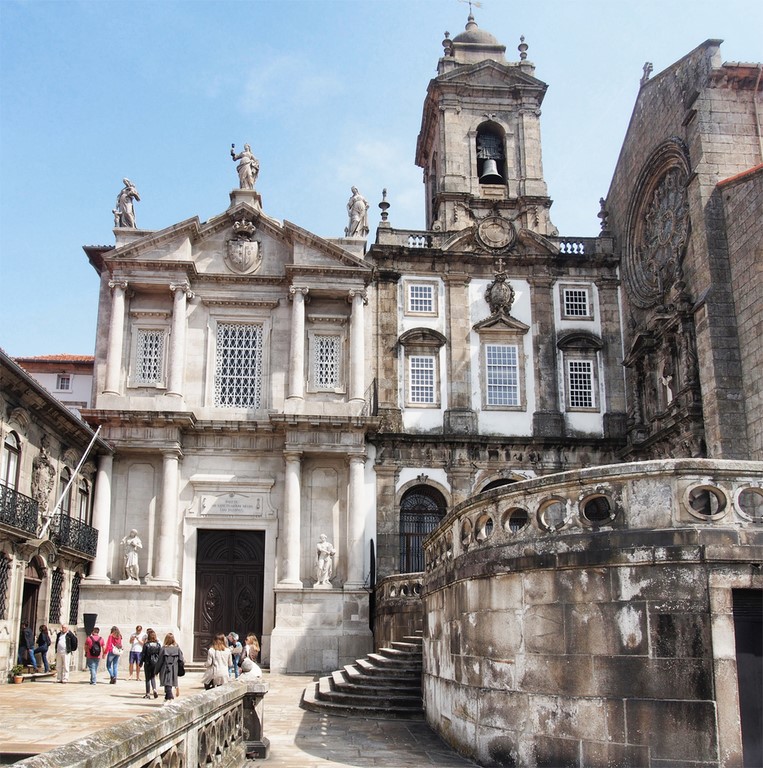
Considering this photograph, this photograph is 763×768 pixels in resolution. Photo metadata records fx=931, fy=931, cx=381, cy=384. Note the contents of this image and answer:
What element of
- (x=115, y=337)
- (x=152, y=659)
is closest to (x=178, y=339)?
(x=115, y=337)

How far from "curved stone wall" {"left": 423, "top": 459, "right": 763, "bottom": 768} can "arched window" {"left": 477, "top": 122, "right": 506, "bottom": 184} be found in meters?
22.9

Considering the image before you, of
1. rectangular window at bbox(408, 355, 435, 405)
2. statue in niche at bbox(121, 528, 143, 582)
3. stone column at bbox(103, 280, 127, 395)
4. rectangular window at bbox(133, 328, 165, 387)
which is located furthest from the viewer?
rectangular window at bbox(408, 355, 435, 405)

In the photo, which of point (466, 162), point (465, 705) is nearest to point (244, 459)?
point (466, 162)

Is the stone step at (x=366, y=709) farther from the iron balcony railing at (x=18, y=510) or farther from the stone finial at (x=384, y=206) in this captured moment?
the stone finial at (x=384, y=206)

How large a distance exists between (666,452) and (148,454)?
14.7 m

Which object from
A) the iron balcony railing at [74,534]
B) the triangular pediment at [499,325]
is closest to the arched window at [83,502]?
the iron balcony railing at [74,534]

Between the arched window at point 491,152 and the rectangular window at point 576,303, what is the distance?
15.9ft

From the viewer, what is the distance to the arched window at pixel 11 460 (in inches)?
835

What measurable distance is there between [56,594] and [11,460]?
4480 millimetres

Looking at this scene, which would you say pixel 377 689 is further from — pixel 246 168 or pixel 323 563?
pixel 246 168

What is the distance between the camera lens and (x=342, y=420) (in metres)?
27.0

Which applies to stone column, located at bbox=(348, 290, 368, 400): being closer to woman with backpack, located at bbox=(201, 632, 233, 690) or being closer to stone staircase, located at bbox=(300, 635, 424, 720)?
stone staircase, located at bbox=(300, 635, 424, 720)

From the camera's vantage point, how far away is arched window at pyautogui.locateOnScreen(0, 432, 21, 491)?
2122 centimetres

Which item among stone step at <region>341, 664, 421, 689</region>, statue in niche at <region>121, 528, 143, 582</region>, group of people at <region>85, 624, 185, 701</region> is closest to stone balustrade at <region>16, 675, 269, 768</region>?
group of people at <region>85, 624, 185, 701</region>
